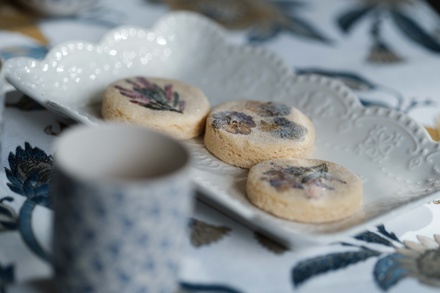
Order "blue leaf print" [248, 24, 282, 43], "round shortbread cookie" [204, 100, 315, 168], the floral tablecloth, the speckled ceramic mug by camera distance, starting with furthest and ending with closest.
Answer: "blue leaf print" [248, 24, 282, 43]
"round shortbread cookie" [204, 100, 315, 168]
the floral tablecloth
the speckled ceramic mug

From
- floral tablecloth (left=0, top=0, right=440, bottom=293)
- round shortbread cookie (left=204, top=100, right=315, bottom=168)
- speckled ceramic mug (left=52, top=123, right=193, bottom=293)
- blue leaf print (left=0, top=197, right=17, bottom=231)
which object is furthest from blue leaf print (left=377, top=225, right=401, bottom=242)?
blue leaf print (left=0, top=197, right=17, bottom=231)

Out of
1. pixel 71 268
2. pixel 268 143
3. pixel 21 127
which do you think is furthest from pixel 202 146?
pixel 71 268

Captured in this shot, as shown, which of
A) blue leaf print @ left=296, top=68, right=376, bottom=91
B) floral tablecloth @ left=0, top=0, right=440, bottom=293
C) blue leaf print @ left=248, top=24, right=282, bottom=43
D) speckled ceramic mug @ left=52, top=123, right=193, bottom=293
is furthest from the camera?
blue leaf print @ left=248, top=24, right=282, bottom=43

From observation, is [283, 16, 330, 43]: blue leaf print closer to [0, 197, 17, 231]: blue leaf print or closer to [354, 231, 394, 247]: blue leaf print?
[354, 231, 394, 247]: blue leaf print

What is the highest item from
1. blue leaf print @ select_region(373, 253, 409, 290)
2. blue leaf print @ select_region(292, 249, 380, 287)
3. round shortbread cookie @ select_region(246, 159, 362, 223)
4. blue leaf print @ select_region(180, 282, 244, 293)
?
round shortbread cookie @ select_region(246, 159, 362, 223)

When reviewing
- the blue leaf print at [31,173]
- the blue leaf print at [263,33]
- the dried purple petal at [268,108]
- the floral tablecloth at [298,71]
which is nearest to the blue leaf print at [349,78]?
the floral tablecloth at [298,71]

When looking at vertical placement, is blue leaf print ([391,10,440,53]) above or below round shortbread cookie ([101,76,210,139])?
above

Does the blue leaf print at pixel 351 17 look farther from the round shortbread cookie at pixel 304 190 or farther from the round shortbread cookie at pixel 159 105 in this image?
the round shortbread cookie at pixel 304 190
